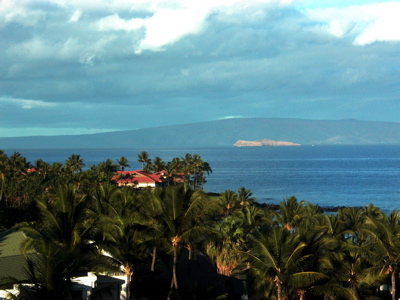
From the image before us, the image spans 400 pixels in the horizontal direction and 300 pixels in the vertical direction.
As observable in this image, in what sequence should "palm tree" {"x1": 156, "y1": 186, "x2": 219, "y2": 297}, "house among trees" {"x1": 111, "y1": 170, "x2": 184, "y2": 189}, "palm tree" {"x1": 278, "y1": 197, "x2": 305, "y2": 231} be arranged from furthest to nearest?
1. "house among trees" {"x1": 111, "y1": 170, "x2": 184, "y2": 189}
2. "palm tree" {"x1": 278, "y1": 197, "x2": 305, "y2": 231}
3. "palm tree" {"x1": 156, "y1": 186, "x2": 219, "y2": 297}

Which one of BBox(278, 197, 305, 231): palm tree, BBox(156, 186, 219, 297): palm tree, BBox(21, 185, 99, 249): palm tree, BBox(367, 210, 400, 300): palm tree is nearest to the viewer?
BBox(21, 185, 99, 249): palm tree

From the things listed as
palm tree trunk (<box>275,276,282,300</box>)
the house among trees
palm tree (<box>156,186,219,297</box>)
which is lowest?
palm tree trunk (<box>275,276,282,300</box>)

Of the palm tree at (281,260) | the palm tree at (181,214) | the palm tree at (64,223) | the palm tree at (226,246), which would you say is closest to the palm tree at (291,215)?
the palm tree at (226,246)

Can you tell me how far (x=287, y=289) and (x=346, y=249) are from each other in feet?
22.1

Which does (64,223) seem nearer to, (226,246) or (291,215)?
(226,246)

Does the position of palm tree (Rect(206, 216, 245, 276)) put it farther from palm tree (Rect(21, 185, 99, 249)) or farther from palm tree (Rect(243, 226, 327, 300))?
palm tree (Rect(21, 185, 99, 249))

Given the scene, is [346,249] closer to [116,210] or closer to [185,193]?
[185,193]

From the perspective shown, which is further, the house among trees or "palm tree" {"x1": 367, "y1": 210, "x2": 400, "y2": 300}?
the house among trees

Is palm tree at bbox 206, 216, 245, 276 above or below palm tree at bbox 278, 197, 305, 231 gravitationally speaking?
below

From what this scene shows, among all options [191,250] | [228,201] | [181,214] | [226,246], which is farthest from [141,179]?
Result: [181,214]

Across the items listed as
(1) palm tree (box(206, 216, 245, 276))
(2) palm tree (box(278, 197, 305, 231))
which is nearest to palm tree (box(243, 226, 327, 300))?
(1) palm tree (box(206, 216, 245, 276))

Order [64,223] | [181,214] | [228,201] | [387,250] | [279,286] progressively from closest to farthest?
[279,286] < [64,223] < [387,250] < [181,214] < [228,201]

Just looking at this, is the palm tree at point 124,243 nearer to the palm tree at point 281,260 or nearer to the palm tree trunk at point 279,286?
the palm tree at point 281,260

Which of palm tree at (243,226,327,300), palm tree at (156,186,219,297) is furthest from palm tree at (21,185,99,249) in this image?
palm tree at (243,226,327,300)
